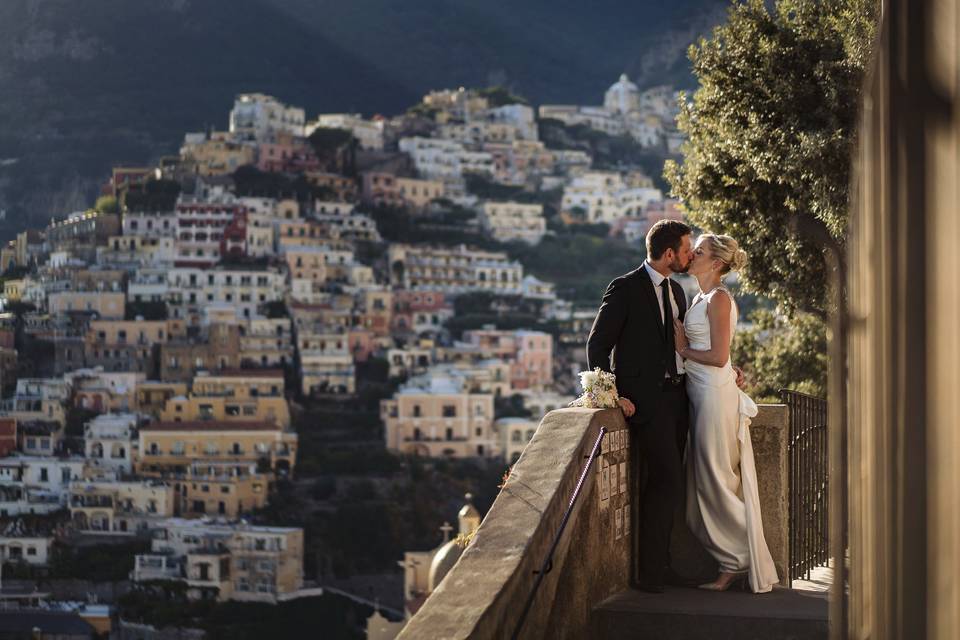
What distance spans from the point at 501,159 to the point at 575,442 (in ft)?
292

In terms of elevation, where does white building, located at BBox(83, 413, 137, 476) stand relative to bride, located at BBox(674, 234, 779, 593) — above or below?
below

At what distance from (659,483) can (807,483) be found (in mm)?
877

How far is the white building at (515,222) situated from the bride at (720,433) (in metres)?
78.0

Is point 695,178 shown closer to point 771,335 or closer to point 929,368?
point 771,335

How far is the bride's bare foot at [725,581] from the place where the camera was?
4207mm

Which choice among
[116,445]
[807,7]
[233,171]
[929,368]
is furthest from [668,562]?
[233,171]

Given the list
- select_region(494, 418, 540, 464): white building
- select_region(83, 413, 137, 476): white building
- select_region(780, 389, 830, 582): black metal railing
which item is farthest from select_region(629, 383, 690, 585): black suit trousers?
select_region(494, 418, 540, 464): white building

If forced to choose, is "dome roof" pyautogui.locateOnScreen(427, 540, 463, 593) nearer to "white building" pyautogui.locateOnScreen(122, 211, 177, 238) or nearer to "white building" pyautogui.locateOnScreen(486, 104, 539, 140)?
"white building" pyautogui.locateOnScreen(122, 211, 177, 238)

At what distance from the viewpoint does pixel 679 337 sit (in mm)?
4234

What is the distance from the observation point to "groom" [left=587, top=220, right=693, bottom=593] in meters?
4.15

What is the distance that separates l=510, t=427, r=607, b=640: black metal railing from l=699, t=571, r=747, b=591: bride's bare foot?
60 centimetres

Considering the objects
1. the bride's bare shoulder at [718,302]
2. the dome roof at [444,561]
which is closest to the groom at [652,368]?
the bride's bare shoulder at [718,302]

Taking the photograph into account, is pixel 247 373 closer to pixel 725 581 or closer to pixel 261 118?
pixel 261 118

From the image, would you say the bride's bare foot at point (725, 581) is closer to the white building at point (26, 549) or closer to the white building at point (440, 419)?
the white building at point (26, 549)
